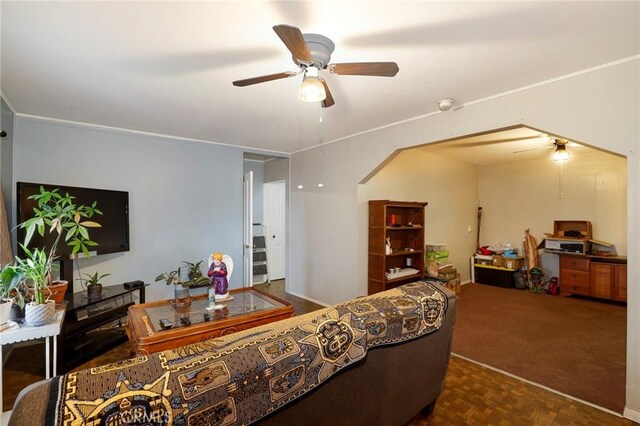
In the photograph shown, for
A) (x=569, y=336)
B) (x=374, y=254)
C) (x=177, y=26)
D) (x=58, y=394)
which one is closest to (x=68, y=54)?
(x=177, y=26)

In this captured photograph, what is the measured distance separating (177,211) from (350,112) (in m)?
2.70

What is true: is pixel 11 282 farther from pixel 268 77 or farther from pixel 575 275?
pixel 575 275

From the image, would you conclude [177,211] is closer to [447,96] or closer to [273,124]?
[273,124]

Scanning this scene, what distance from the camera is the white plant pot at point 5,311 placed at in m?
1.78

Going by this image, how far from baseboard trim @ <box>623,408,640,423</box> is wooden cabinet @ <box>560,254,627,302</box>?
347cm

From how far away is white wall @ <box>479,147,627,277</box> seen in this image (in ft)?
15.7

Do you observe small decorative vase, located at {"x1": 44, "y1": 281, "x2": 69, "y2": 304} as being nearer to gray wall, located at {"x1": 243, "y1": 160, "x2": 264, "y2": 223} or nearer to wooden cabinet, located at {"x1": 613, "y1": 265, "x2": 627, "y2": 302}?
gray wall, located at {"x1": 243, "y1": 160, "x2": 264, "y2": 223}

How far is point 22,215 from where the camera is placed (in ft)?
8.55

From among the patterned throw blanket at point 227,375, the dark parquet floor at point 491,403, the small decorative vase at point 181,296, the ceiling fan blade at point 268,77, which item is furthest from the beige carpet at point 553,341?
the ceiling fan blade at point 268,77

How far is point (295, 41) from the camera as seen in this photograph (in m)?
1.39

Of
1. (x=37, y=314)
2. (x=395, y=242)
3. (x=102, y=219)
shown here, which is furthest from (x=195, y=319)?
(x=395, y=242)

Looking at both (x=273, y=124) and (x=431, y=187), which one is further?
(x=431, y=187)

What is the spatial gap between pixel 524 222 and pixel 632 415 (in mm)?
4499

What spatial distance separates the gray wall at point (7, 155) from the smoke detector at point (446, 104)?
398 cm
